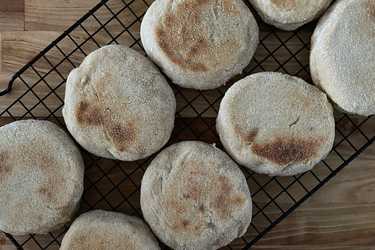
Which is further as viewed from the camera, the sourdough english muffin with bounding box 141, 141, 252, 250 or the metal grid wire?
the metal grid wire

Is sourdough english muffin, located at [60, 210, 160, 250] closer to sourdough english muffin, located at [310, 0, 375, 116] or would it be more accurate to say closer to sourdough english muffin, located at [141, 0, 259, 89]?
sourdough english muffin, located at [141, 0, 259, 89]

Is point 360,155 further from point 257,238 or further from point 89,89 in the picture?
point 89,89

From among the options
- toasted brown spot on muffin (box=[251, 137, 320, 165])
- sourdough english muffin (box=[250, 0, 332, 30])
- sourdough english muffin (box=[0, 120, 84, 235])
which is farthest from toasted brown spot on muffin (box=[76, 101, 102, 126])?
sourdough english muffin (box=[250, 0, 332, 30])

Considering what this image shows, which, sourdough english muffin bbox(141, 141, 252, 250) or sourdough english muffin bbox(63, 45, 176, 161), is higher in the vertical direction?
sourdough english muffin bbox(63, 45, 176, 161)

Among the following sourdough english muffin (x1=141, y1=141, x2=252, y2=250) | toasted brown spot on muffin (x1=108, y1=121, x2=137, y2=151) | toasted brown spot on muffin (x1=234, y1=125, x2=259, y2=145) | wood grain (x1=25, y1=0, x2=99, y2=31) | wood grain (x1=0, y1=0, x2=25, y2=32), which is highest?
wood grain (x1=0, y1=0, x2=25, y2=32)

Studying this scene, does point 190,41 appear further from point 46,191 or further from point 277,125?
point 46,191

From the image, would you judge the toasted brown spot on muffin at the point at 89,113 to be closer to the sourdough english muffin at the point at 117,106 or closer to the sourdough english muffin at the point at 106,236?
the sourdough english muffin at the point at 117,106

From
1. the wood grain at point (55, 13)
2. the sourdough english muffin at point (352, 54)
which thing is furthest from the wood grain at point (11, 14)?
the sourdough english muffin at point (352, 54)

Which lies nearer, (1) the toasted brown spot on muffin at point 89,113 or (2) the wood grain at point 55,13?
(1) the toasted brown spot on muffin at point 89,113
